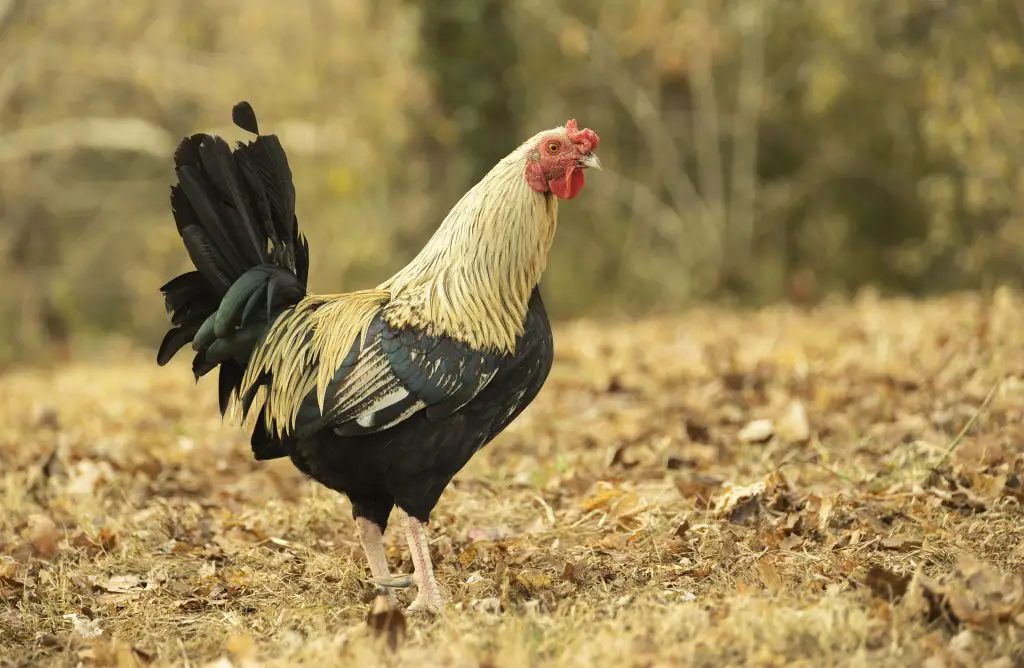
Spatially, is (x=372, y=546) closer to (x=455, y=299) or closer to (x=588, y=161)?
(x=455, y=299)

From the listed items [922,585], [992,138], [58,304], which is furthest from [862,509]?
[58,304]

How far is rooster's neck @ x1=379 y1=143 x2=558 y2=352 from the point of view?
4562 millimetres

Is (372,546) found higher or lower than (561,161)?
lower

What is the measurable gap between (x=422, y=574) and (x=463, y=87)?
9.80 meters

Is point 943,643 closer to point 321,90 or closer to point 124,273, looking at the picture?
point 321,90

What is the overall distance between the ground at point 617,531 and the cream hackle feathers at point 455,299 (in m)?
0.88

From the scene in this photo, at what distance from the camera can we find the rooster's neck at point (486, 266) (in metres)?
4.56

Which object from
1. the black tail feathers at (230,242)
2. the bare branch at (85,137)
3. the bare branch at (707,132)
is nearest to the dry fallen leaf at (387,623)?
the black tail feathers at (230,242)

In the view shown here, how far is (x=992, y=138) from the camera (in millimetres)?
11328

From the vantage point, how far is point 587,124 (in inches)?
678

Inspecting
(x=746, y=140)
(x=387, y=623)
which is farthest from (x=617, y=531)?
(x=746, y=140)

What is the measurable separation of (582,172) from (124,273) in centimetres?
1612

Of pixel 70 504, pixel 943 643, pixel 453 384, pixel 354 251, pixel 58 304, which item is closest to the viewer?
pixel 943 643

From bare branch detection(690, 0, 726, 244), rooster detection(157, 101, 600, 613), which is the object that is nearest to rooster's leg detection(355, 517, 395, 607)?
rooster detection(157, 101, 600, 613)
